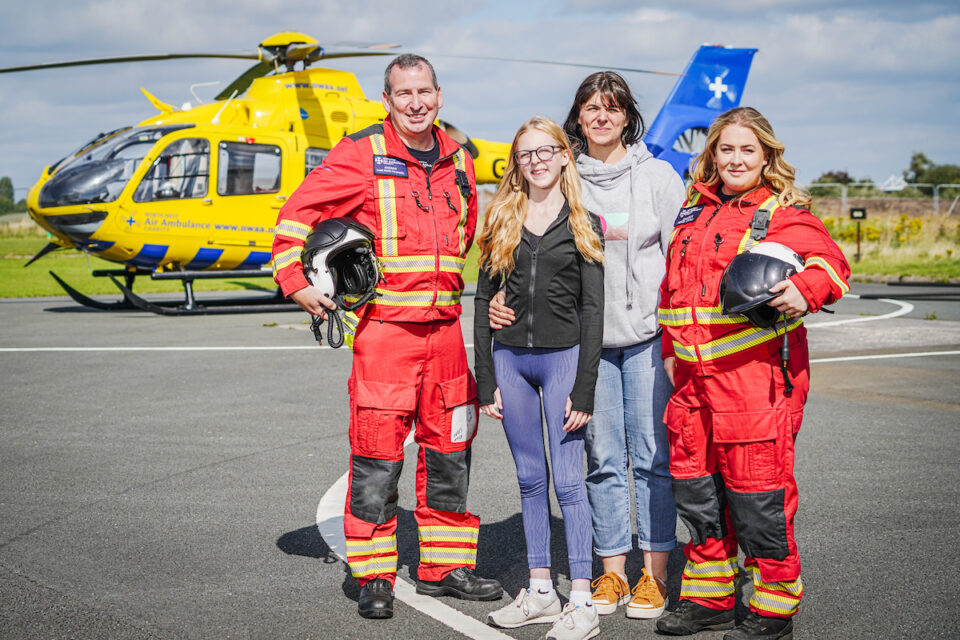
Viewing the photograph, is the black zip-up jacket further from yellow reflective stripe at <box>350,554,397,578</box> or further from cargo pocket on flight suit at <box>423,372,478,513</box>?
yellow reflective stripe at <box>350,554,397,578</box>

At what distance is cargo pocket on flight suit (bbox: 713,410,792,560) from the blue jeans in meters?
0.46

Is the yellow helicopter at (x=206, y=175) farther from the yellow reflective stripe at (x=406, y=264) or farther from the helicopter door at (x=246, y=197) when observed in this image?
the yellow reflective stripe at (x=406, y=264)

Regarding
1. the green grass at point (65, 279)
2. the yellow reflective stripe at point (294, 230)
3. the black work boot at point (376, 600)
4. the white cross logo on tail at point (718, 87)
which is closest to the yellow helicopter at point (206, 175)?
the green grass at point (65, 279)

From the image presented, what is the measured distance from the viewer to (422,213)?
387cm

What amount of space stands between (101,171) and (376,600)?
12.0m

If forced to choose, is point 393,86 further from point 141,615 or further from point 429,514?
point 141,615

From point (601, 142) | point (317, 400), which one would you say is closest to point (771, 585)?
point (601, 142)

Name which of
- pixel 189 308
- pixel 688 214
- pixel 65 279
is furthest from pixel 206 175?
pixel 688 214

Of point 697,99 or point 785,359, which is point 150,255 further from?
point 785,359

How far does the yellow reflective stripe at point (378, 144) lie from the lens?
12.7ft

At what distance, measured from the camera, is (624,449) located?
382 centimetres

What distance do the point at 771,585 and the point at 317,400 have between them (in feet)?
17.0

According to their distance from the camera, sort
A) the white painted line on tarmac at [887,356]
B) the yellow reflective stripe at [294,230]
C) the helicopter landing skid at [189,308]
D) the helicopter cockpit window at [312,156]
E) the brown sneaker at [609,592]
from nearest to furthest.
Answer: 1. the brown sneaker at [609,592]
2. the yellow reflective stripe at [294,230]
3. the white painted line on tarmac at [887,356]
4. the helicopter landing skid at [189,308]
5. the helicopter cockpit window at [312,156]

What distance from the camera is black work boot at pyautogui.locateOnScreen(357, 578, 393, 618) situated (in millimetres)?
3625
